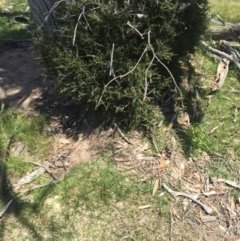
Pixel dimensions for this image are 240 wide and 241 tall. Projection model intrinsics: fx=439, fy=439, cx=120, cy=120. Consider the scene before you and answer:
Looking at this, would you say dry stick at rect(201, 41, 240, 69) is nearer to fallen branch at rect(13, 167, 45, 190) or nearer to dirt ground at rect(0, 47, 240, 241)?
dirt ground at rect(0, 47, 240, 241)

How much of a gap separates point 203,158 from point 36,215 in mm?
1898

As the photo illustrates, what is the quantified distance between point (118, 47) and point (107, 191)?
1.49 meters

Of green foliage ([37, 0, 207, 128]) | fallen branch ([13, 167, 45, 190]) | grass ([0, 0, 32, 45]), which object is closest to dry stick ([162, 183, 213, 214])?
green foliage ([37, 0, 207, 128])

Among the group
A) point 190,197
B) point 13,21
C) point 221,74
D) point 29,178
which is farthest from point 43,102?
point 13,21

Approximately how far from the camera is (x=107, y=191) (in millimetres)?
4578

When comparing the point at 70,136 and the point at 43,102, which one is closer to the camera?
the point at 70,136

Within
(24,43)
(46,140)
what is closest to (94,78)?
(46,140)

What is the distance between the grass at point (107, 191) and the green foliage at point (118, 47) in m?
0.69

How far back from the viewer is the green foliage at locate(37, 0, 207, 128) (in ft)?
14.0

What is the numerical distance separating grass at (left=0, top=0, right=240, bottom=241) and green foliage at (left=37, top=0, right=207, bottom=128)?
0.69 meters

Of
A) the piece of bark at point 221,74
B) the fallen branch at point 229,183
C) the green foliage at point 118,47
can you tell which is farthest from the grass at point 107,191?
the green foliage at point 118,47

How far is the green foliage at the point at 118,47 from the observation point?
4.28 meters

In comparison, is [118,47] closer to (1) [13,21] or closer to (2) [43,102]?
(2) [43,102]

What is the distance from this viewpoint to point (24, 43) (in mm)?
7219
